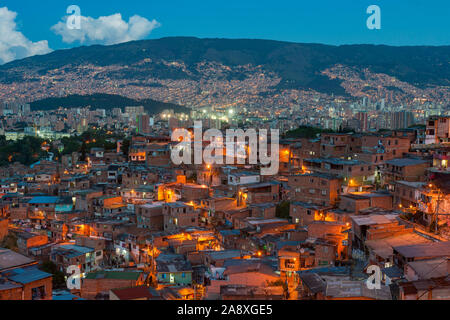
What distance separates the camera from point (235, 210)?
1082 centimetres

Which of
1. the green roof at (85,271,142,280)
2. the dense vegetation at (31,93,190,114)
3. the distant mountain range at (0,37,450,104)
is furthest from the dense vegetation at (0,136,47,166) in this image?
the distant mountain range at (0,37,450,104)

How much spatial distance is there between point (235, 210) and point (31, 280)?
5.55 metres

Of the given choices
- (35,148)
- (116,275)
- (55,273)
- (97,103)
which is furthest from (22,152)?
(97,103)

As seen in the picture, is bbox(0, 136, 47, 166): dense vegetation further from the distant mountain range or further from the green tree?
the distant mountain range

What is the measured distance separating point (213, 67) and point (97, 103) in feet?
60.6

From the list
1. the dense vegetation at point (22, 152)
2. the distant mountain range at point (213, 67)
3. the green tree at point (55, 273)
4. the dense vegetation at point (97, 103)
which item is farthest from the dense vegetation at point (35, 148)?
the distant mountain range at point (213, 67)

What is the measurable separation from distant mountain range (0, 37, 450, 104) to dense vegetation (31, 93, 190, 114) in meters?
3.43

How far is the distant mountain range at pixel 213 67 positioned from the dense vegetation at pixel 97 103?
3.43 metres

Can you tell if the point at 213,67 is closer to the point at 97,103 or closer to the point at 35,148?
the point at 97,103

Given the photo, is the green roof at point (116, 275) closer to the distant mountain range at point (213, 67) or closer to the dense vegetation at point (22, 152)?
the dense vegetation at point (22, 152)

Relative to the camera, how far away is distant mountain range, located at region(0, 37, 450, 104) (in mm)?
56250

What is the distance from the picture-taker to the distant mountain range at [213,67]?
56250mm

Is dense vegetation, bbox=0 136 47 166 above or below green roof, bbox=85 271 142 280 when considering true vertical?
above

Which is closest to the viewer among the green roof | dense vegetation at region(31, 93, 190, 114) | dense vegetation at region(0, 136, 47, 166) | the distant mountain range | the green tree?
the green roof
